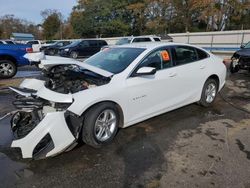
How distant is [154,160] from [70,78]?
6.00 ft

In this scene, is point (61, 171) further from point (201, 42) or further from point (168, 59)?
point (201, 42)

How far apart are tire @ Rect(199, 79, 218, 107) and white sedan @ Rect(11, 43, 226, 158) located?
350 mm

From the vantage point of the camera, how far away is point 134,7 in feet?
156

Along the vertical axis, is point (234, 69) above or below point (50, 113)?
below

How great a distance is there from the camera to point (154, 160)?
3.69 metres

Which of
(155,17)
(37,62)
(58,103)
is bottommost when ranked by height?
(58,103)

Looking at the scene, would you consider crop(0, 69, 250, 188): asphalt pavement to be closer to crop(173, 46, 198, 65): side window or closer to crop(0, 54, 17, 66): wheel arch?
crop(173, 46, 198, 65): side window

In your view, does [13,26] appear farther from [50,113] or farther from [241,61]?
[50,113]

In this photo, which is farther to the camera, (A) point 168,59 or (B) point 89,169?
(A) point 168,59

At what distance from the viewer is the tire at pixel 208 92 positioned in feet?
19.6

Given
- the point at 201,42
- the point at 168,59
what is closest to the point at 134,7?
the point at 201,42

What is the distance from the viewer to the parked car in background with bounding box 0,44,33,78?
9961 mm

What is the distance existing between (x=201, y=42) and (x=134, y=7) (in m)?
24.3

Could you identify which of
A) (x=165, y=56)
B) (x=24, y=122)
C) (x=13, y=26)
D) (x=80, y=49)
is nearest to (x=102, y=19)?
(x=80, y=49)
